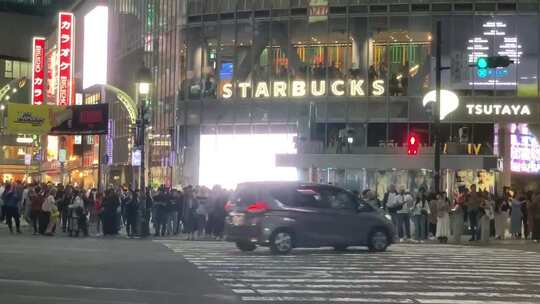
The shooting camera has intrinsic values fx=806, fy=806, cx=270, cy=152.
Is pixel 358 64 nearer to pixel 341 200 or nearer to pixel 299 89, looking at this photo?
pixel 299 89

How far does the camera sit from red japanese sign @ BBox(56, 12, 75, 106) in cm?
6178

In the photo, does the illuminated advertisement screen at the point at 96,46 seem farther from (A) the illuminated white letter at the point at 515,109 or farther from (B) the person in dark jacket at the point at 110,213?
(A) the illuminated white letter at the point at 515,109

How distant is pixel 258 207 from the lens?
19.9 metres

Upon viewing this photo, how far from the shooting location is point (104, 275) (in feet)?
49.9

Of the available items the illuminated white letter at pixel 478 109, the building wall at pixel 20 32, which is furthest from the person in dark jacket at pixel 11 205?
the building wall at pixel 20 32

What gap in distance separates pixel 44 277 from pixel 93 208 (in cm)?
→ 1584

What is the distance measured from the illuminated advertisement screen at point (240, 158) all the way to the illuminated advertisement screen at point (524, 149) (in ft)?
34.1

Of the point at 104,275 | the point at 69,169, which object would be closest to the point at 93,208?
the point at 104,275

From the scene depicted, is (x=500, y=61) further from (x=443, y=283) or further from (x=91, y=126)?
(x=91, y=126)

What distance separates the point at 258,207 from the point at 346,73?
19.9 meters

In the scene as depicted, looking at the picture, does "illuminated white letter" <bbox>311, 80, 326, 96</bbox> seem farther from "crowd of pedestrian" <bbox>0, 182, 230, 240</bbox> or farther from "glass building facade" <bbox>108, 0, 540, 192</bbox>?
"crowd of pedestrian" <bbox>0, 182, 230, 240</bbox>

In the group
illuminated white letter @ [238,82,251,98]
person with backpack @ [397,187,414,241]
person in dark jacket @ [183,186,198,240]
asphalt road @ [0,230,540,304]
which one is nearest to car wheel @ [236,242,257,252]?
asphalt road @ [0,230,540,304]

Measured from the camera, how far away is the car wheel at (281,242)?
19.7 meters

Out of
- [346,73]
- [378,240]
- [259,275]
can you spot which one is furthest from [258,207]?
[346,73]
